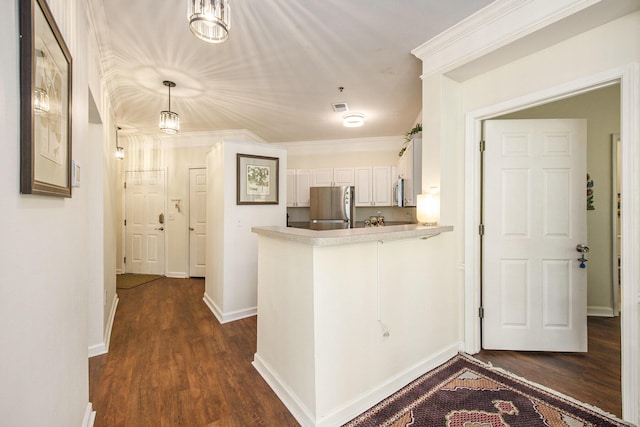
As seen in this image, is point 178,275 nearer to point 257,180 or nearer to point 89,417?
point 257,180

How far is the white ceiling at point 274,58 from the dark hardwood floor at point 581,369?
2.80 m

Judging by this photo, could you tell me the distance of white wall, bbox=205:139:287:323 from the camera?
3482mm

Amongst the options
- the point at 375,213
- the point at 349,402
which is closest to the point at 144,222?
the point at 375,213

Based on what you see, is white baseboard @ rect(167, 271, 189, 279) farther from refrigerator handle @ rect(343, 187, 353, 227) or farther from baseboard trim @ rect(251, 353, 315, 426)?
baseboard trim @ rect(251, 353, 315, 426)

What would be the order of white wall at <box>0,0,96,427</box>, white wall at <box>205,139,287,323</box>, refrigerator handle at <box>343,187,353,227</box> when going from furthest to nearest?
refrigerator handle at <box>343,187,353,227</box> < white wall at <box>205,139,287,323</box> < white wall at <box>0,0,96,427</box>

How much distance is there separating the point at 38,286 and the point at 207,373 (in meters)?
1.65

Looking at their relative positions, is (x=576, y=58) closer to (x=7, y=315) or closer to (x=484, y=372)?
(x=484, y=372)

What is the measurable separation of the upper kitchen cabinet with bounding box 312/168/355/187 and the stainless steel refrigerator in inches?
15.1

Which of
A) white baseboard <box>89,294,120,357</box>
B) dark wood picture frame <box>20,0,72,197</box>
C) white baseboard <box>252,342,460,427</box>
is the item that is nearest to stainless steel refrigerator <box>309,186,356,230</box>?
white baseboard <box>252,342,460,427</box>

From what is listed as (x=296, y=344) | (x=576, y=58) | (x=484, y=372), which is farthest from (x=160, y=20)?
(x=484, y=372)

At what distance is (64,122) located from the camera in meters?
1.27

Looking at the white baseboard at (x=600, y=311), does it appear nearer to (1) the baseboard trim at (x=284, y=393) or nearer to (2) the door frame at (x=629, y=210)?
(2) the door frame at (x=629, y=210)

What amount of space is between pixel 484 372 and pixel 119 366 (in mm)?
2971

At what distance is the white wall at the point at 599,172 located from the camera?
11.0 ft
